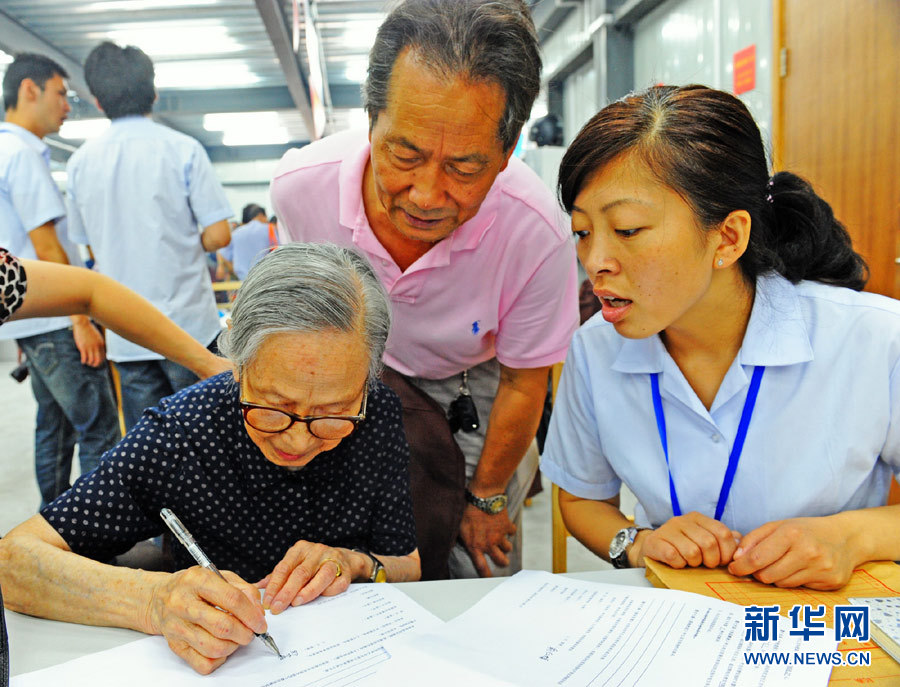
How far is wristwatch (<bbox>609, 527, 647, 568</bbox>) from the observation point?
3.77ft

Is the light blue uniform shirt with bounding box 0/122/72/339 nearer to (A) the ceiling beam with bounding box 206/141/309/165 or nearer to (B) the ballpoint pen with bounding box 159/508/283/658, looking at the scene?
A: (B) the ballpoint pen with bounding box 159/508/283/658

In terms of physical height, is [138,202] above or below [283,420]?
above

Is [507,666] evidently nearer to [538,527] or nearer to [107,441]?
[107,441]

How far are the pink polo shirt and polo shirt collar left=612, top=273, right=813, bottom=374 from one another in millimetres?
316

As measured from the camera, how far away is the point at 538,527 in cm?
325

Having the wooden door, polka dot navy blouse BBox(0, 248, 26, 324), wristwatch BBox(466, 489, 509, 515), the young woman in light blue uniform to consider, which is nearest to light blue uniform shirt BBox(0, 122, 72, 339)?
polka dot navy blouse BBox(0, 248, 26, 324)

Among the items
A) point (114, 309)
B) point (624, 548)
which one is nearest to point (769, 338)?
point (624, 548)

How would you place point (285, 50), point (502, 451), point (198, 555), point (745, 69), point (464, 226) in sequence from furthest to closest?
1. point (285, 50)
2. point (745, 69)
3. point (502, 451)
4. point (464, 226)
5. point (198, 555)

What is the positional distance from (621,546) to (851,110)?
2.35 metres

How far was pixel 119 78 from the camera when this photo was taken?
2.50 metres

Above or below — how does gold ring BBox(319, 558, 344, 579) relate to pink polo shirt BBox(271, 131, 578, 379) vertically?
below

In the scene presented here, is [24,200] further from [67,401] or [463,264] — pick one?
[463,264]

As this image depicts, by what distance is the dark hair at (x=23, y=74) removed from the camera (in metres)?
2.64

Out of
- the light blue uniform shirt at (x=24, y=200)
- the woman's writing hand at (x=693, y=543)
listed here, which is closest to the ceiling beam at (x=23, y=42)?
the light blue uniform shirt at (x=24, y=200)
